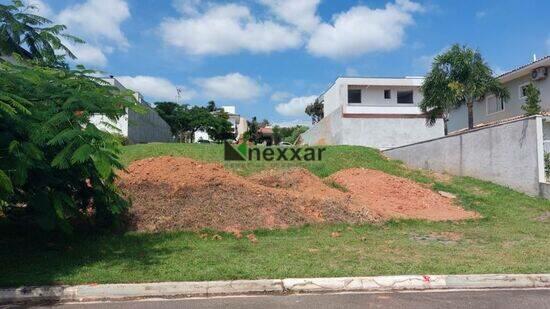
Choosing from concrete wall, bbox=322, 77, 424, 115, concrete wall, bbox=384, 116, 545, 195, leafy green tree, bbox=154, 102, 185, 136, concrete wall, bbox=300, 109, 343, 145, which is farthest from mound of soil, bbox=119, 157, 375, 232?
leafy green tree, bbox=154, 102, 185, 136

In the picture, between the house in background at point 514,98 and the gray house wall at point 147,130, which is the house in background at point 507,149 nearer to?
the house in background at point 514,98

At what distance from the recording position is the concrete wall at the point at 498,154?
14.8 meters

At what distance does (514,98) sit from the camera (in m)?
27.0

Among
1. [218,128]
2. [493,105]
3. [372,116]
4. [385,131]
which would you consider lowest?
[385,131]

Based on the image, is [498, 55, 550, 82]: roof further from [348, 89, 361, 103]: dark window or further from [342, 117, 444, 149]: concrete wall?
[348, 89, 361, 103]: dark window

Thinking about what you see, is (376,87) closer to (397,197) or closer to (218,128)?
(218,128)

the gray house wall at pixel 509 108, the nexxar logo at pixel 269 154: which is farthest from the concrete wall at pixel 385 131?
the nexxar logo at pixel 269 154

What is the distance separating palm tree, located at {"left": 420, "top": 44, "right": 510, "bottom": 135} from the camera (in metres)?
22.4

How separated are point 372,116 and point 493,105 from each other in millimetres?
7353

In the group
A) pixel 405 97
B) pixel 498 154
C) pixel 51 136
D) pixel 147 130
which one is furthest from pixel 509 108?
pixel 51 136

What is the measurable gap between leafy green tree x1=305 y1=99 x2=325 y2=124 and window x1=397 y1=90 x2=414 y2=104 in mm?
11050

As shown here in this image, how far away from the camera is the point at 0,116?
6.77m

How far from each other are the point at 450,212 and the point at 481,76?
36.7ft

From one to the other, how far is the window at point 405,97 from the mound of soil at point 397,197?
95.7ft
